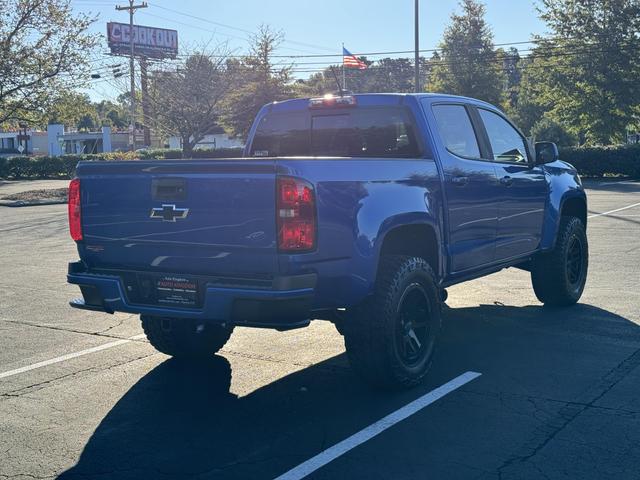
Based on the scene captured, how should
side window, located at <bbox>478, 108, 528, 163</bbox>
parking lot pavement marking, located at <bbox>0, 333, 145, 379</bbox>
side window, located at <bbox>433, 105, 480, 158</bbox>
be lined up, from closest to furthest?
parking lot pavement marking, located at <bbox>0, 333, 145, 379</bbox> → side window, located at <bbox>433, 105, 480, 158</bbox> → side window, located at <bbox>478, 108, 528, 163</bbox>

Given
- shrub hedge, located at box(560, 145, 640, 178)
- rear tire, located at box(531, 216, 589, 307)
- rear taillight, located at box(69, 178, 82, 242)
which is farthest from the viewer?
shrub hedge, located at box(560, 145, 640, 178)

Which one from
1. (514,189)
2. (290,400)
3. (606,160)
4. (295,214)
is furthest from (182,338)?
(606,160)

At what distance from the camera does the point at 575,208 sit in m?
8.32

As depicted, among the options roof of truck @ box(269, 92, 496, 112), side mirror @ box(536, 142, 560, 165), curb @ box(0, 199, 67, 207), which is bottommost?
curb @ box(0, 199, 67, 207)

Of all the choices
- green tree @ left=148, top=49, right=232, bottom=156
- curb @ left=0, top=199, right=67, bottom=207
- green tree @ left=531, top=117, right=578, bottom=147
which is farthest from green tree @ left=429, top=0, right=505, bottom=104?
curb @ left=0, top=199, right=67, bottom=207

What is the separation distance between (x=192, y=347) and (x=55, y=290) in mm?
3818

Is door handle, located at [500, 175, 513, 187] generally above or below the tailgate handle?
below

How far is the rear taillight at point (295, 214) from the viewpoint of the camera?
14.7 feet

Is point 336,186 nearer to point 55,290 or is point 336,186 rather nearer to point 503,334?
point 503,334

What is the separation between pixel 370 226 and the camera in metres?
4.95

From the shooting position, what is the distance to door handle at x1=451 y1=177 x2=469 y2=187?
5977mm

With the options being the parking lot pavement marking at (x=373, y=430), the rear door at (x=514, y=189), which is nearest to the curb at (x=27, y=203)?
the rear door at (x=514, y=189)

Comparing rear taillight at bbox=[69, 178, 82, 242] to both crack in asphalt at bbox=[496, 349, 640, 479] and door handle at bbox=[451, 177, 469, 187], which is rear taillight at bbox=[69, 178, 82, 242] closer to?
door handle at bbox=[451, 177, 469, 187]

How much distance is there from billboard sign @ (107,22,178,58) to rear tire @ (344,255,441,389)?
70159 millimetres
